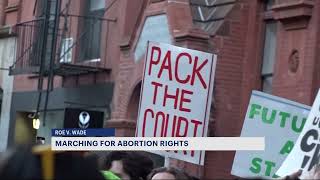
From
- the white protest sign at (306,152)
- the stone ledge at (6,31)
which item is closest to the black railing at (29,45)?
the stone ledge at (6,31)

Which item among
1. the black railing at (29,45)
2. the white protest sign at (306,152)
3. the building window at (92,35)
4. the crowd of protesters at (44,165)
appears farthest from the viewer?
the black railing at (29,45)

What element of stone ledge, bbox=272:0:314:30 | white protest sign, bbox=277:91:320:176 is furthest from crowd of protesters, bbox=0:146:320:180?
stone ledge, bbox=272:0:314:30

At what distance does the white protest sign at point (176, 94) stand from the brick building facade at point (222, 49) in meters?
2.56

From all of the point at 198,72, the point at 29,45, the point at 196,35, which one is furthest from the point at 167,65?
the point at 29,45

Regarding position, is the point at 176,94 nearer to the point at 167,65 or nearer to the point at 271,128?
the point at 167,65

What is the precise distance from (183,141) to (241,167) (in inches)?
52.8

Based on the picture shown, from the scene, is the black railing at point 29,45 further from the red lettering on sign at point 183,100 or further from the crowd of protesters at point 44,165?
the crowd of protesters at point 44,165

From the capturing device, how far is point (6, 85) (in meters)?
20.2

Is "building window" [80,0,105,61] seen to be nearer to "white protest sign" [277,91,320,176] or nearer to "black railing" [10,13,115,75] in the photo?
"black railing" [10,13,115,75]

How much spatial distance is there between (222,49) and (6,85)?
8971 millimetres

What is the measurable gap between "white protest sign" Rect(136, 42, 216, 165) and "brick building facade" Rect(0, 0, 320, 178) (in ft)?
8.41

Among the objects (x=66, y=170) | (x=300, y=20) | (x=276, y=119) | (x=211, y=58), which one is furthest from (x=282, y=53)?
(x=66, y=170)

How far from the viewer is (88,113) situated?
1469cm

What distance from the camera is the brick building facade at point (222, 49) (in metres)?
11.0
